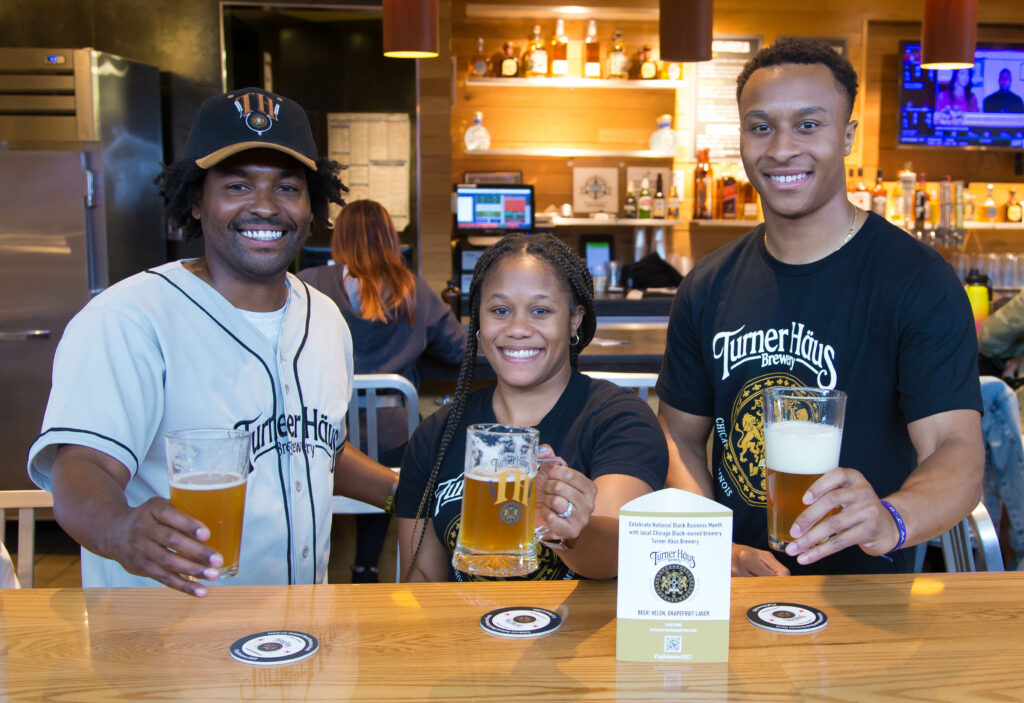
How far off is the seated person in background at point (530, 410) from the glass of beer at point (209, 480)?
0.53m

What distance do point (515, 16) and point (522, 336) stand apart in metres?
4.99

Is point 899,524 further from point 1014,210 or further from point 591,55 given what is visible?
point 1014,210

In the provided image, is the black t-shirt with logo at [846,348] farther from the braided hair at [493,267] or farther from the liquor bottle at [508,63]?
the liquor bottle at [508,63]

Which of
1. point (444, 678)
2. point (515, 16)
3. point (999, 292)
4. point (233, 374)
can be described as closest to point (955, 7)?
point (999, 292)

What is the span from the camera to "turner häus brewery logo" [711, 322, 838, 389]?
1.76 metres

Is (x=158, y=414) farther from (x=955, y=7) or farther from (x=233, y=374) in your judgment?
(x=955, y=7)

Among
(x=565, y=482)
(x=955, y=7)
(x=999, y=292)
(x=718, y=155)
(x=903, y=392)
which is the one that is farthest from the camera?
(x=718, y=155)

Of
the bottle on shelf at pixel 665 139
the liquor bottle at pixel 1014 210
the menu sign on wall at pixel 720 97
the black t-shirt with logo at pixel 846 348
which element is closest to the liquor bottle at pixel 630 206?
the bottle on shelf at pixel 665 139

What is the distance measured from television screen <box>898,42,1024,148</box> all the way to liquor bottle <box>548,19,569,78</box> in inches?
88.7

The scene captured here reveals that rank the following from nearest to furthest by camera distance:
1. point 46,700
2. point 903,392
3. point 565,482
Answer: point 46,700 < point 565,482 < point 903,392

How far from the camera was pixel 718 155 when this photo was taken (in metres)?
6.58

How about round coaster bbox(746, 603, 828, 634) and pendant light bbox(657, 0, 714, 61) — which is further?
pendant light bbox(657, 0, 714, 61)

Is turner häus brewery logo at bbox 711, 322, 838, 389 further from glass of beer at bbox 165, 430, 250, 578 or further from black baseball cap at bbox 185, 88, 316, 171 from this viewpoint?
glass of beer at bbox 165, 430, 250, 578

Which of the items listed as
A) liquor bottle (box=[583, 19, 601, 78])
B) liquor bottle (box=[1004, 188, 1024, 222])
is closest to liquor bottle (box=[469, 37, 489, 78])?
liquor bottle (box=[583, 19, 601, 78])
